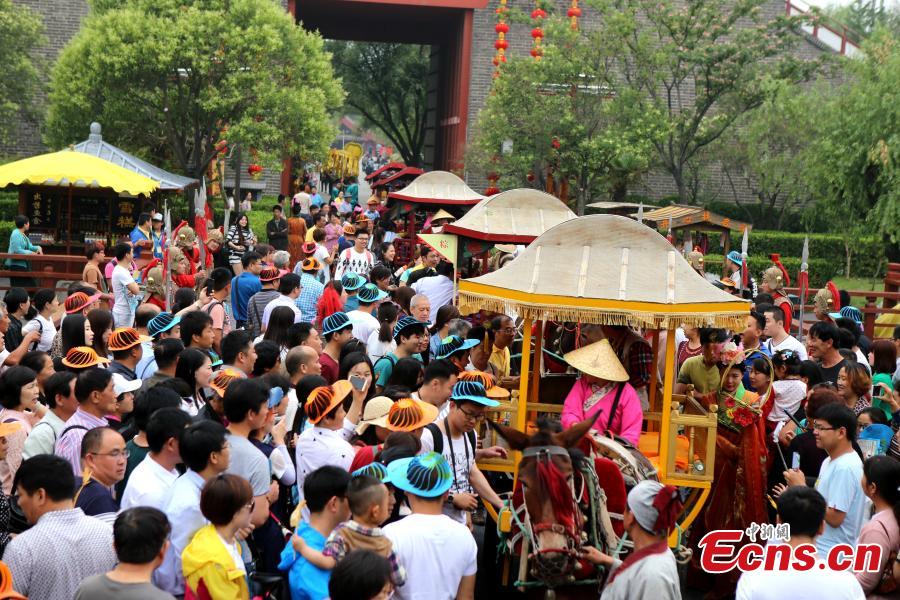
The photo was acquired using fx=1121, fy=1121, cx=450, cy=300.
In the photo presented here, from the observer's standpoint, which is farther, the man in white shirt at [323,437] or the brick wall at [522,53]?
the brick wall at [522,53]

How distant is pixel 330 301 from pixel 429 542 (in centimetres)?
696

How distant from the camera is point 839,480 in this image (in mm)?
6934

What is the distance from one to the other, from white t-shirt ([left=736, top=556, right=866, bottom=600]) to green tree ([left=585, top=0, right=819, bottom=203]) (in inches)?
927

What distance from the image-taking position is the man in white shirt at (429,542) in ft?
18.0

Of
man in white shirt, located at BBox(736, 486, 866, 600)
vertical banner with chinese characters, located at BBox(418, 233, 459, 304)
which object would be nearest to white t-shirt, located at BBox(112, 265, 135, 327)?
vertical banner with chinese characters, located at BBox(418, 233, 459, 304)

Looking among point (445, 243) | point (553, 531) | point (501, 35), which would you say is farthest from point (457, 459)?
point (501, 35)

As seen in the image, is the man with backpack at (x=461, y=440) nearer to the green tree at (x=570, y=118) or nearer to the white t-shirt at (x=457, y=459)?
the white t-shirt at (x=457, y=459)

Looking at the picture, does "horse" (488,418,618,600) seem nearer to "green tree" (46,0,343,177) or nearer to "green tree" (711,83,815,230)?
"green tree" (46,0,343,177)

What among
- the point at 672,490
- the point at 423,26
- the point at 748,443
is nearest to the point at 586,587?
the point at 672,490

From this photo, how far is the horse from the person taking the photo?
579 centimetres

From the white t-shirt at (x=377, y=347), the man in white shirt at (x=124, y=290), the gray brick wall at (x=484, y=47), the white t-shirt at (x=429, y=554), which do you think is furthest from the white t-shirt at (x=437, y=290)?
the gray brick wall at (x=484, y=47)

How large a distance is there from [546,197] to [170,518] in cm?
1006

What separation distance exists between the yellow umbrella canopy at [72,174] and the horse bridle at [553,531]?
16.3 meters

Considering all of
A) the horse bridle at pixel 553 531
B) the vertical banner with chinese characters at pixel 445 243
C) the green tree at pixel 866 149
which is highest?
the green tree at pixel 866 149
